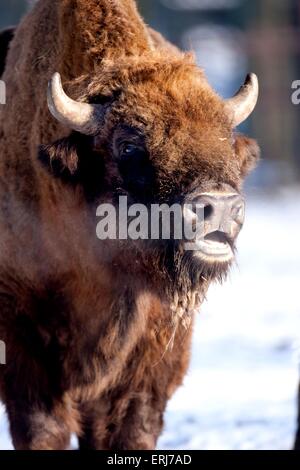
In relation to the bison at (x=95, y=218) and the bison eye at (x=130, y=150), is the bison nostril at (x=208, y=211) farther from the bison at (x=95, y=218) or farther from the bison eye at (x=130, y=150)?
the bison eye at (x=130, y=150)

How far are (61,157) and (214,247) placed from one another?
876 mm

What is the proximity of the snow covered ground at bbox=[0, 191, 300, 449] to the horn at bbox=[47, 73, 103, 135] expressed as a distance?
3.20ft

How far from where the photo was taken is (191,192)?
439cm

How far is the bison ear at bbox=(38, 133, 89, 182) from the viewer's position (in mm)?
4817

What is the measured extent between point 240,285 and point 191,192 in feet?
23.6

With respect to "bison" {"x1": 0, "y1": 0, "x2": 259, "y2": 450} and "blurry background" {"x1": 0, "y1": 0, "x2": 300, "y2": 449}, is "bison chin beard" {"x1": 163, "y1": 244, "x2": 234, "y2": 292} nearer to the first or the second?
"bison" {"x1": 0, "y1": 0, "x2": 259, "y2": 450}

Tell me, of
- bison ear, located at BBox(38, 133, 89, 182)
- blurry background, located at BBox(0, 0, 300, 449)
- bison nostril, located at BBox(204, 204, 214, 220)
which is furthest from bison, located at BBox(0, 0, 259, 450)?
blurry background, located at BBox(0, 0, 300, 449)

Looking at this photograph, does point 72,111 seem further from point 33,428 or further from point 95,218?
point 33,428

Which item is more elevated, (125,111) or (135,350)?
(125,111)

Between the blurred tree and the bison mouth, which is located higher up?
the blurred tree

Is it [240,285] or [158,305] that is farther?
[240,285]

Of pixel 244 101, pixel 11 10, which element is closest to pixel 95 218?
pixel 244 101
